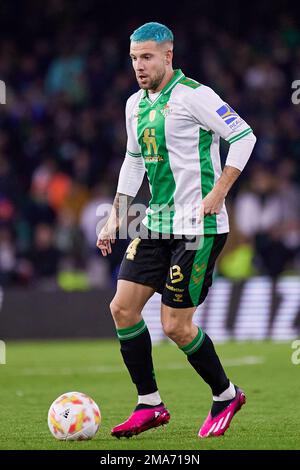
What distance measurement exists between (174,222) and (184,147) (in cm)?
45

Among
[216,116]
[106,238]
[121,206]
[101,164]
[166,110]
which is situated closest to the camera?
[216,116]

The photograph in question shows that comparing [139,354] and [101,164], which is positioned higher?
[101,164]

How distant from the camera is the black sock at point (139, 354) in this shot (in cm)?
689

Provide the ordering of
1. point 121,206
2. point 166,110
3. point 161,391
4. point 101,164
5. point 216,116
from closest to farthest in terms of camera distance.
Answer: point 216,116
point 166,110
point 121,206
point 161,391
point 101,164

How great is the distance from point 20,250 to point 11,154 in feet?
9.03

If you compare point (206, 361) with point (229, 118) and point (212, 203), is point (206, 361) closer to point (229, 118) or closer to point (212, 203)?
point (212, 203)

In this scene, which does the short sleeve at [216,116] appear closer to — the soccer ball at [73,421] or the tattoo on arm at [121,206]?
the tattoo on arm at [121,206]

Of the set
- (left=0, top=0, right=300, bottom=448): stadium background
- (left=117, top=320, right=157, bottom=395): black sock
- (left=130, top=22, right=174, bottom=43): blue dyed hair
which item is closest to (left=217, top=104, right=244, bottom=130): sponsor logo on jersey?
(left=130, top=22, right=174, bottom=43): blue dyed hair

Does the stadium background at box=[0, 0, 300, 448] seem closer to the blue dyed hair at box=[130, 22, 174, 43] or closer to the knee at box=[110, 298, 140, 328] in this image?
the knee at box=[110, 298, 140, 328]

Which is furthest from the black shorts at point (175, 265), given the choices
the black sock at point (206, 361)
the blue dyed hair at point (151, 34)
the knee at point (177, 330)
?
the blue dyed hair at point (151, 34)

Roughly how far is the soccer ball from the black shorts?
79 cm

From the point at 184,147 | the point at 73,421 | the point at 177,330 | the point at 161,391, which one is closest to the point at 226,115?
the point at 184,147

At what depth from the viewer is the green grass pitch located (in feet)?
21.4

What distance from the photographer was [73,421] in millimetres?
6578
